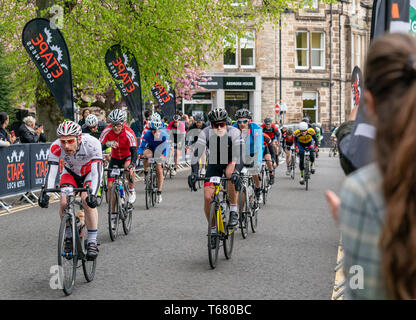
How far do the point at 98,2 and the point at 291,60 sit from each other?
28905 mm

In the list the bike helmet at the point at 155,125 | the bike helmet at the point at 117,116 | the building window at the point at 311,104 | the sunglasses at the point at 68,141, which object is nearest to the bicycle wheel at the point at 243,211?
the bike helmet at the point at 117,116

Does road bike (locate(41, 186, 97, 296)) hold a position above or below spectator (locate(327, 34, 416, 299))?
below

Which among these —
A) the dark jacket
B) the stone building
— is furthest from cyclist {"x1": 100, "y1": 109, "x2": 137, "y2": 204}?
the stone building

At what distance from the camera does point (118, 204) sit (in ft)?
31.8

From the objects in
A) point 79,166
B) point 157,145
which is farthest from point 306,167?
point 79,166

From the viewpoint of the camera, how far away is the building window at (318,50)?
4706cm

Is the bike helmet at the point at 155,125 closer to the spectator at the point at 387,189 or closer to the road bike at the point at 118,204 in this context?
the road bike at the point at 118,204

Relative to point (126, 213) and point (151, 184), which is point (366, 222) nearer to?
point (126, 213)

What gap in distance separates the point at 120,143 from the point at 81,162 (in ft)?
11.0

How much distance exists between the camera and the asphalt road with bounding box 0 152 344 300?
6430 mm

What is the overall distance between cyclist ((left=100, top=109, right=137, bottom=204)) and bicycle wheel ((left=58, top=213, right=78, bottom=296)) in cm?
384

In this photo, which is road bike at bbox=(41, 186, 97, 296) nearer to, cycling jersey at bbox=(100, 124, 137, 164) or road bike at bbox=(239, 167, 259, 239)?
road bike at bbox=(239, 167, 259, 239)

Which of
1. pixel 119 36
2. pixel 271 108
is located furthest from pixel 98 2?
pixel 271 108
